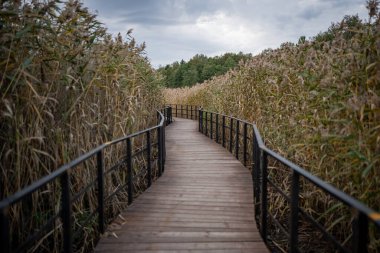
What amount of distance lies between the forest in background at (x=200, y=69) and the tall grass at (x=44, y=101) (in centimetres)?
4478

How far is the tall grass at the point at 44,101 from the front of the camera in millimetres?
3150

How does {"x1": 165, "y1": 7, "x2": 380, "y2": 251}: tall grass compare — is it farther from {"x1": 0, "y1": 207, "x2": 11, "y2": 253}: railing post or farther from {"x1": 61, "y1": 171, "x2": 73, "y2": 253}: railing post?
{"x1": 0, "y1": 207, "x2": 11, "y2": 253}: railing post

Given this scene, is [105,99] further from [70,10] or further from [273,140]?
[273,140]

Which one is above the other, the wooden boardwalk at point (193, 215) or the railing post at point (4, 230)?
the railing post at point (4, 230)

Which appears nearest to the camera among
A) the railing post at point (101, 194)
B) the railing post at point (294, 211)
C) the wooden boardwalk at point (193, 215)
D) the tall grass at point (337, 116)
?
the railing post at point (294, 211)

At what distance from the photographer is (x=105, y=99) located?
5.17 metres

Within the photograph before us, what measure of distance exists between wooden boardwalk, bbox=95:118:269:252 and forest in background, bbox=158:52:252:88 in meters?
42.5

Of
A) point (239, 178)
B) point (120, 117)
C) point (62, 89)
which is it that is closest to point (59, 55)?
point (62, 89)

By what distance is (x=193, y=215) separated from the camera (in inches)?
178

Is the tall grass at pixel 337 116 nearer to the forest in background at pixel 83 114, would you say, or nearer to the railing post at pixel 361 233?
the forest in background at pixel 83 114

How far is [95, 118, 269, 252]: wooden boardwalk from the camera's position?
3584 millimetres

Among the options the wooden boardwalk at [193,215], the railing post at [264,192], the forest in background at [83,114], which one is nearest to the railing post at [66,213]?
the forest in background at [83,114]

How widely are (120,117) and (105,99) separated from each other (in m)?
0.37

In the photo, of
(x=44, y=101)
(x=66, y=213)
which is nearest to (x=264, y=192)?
(x=66, y=213)
